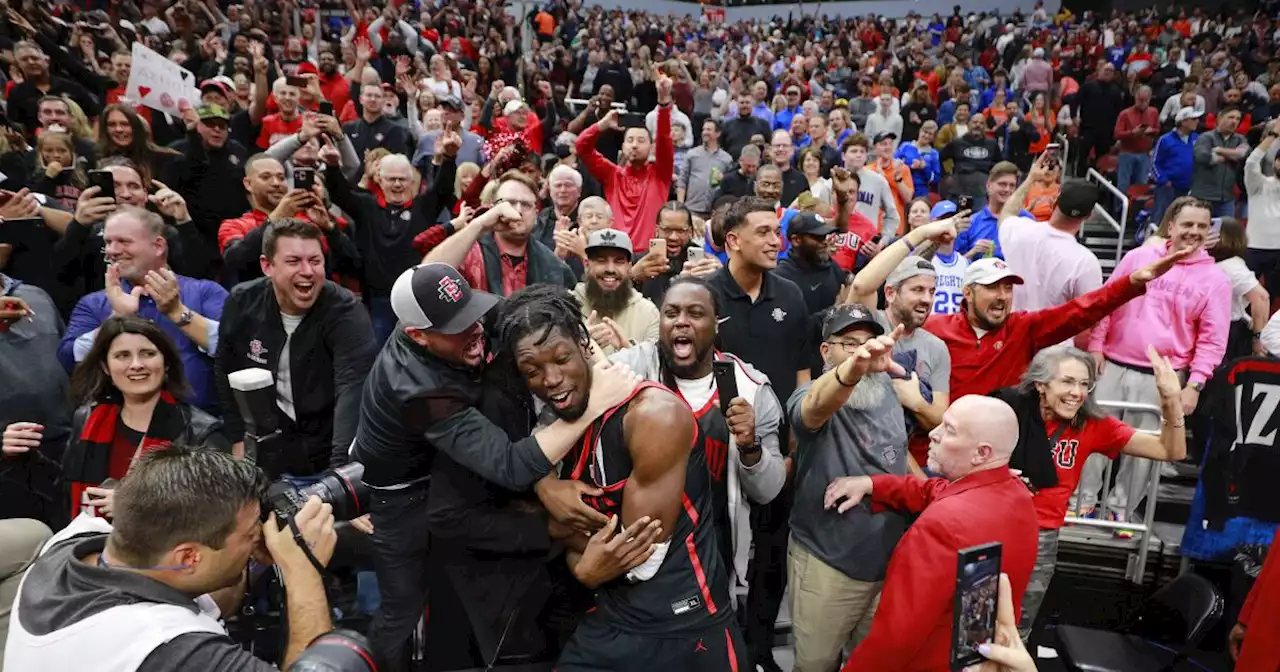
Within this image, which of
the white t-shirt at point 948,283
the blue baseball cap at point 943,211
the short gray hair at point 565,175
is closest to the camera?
the white t-shirt at point 948,283

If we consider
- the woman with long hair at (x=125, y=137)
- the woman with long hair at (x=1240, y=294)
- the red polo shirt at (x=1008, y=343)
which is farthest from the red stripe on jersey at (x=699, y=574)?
the woman with long hair at (x=125, y=137)

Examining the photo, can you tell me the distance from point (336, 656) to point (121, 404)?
1.93 m

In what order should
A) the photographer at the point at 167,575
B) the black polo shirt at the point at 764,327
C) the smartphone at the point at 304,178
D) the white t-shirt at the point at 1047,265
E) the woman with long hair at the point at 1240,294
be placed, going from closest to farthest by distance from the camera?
the photographer at the point at 167,575 → the black polo shirt at the point at 764,327 → the smartphone at the point at 304,178 → the white t-shirt at the point at 1047,265 → the woman with long hair at the point at 1240,294

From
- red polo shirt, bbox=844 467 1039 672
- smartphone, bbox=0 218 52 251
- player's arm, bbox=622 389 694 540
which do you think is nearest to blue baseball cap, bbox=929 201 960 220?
red polo shirt, bbox=844 467 1039 672

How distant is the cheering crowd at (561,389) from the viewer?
2.19 meters

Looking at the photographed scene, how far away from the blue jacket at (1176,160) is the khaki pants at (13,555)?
9721 mm

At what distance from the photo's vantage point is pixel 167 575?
5.71 ft

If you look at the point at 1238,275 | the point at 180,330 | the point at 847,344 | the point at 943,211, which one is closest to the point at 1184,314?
the point at 1238,275

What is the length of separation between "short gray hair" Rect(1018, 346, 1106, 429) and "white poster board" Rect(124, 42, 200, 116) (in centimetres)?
583

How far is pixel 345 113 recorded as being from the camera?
8.47 meters

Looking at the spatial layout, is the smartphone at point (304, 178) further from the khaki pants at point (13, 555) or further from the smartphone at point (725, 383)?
the smartphone at point (725, 383)

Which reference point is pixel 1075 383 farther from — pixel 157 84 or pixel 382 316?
pixel 157 84

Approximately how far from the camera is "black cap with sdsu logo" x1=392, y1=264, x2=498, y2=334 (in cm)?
240

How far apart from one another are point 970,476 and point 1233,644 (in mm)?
1286
